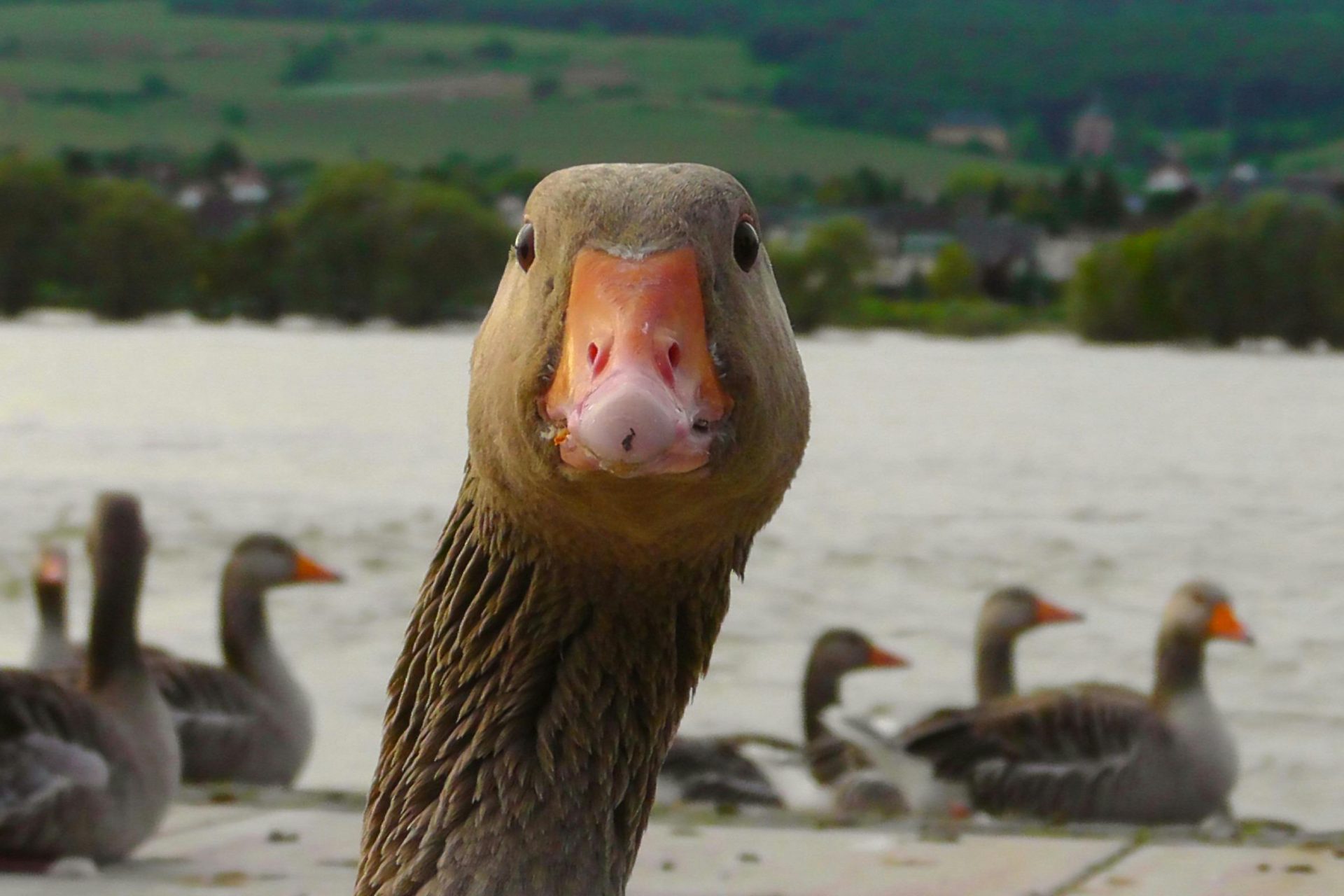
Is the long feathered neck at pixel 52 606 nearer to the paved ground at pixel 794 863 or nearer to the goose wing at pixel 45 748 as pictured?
the paved ground at pixel 794 863

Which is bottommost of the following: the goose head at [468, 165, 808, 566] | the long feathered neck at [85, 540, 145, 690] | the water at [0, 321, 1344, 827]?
the water at [0, 321, 1344, 827]

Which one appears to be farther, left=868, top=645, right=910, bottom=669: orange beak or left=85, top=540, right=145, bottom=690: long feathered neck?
left=868, top=645, right=910, bottom=669: orange beak

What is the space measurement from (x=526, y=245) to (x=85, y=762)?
4584 mm

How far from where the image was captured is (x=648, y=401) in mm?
2162

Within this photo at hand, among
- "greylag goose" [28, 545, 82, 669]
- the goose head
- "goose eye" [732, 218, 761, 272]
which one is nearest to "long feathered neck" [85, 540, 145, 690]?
"greylag goose" [28, 545, 82, 669]

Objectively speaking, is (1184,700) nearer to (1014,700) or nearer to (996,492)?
(1014,700)

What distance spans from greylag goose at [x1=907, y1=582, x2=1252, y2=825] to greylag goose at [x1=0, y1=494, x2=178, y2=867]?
4.16 metres

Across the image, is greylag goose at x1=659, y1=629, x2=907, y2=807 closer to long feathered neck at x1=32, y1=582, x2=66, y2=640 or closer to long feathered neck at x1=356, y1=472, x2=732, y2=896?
long feathered neck at x1=32, y1=582, x2=66, y2=640

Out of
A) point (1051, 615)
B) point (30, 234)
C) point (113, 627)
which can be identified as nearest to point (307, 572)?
point (113, 627)

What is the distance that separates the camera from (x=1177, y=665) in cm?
1031

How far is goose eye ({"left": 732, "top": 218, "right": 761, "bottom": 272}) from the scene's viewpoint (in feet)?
8.66

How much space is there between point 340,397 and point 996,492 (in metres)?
27.4

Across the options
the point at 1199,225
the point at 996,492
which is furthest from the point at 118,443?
the point at 1199,225

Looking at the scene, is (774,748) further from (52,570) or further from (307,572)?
(52,570)
